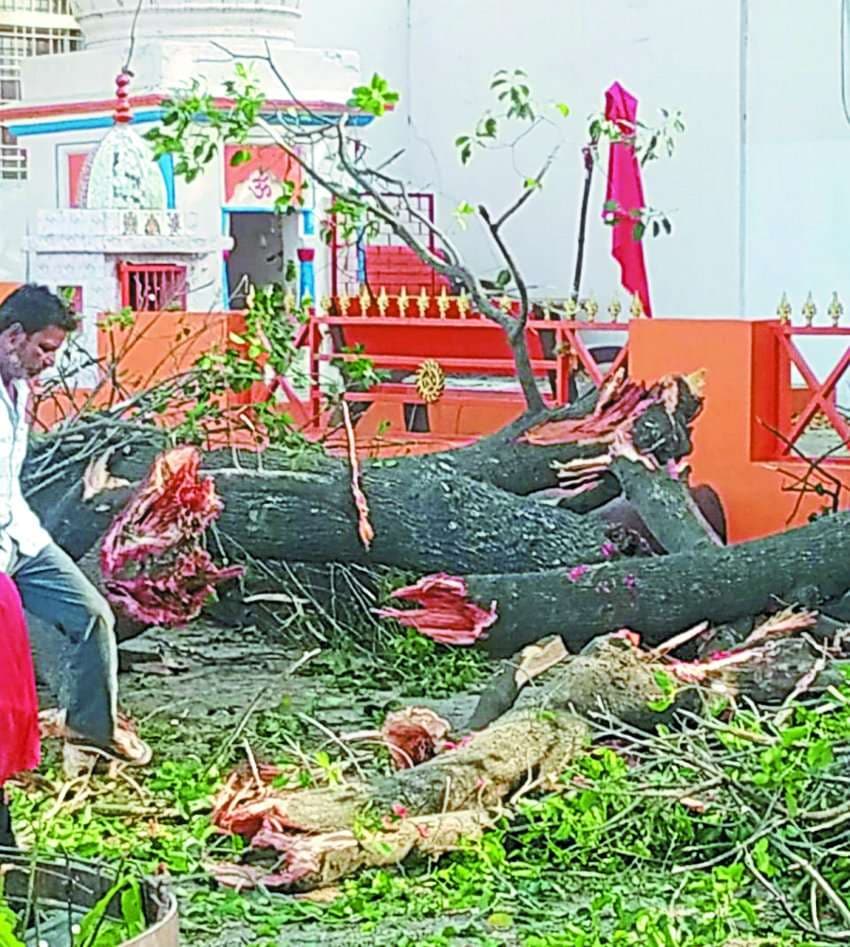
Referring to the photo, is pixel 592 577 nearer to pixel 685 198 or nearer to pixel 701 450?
pixel 701 450

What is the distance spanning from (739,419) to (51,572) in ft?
14.2

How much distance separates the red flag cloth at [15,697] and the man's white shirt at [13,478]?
38 centimetres

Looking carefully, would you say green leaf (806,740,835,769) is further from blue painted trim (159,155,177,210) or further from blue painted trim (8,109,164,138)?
blue painted trim (8,109,164,138)

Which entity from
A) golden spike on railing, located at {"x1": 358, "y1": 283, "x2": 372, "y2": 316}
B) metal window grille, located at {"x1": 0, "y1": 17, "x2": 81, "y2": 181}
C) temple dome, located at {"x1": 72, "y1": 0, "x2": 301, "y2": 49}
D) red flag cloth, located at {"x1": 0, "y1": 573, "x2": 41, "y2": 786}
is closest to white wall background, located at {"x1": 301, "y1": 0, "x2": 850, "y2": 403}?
metal window grille, located at {"x1": 0, "y1": 17, "x2": 81, "y2": 181}

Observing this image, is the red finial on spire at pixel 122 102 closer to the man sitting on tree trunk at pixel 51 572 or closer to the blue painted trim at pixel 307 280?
the blue painted trim at pixel 307 280

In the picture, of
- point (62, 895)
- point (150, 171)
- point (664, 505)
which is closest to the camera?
point (62, 895)

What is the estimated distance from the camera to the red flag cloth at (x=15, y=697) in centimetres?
468

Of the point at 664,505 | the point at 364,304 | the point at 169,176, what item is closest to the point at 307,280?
the point at 169,176

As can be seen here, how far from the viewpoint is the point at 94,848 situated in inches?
201

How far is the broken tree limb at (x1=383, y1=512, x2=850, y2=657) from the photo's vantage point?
649cm

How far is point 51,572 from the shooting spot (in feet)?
18.2

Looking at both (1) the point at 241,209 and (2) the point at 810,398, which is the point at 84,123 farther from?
(2) the point at 810,398

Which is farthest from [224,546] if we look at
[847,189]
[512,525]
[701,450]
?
[847,189]

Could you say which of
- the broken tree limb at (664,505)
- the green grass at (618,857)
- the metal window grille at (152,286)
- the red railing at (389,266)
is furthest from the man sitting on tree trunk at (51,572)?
the red railing at (389,266)
